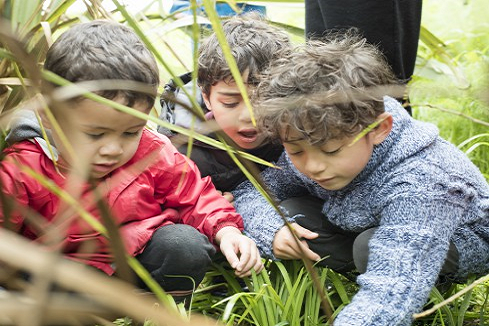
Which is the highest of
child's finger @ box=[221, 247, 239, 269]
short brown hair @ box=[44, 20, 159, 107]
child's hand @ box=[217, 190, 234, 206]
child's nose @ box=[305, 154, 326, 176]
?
short brown hair @ box=[44, 20, 159, 107]

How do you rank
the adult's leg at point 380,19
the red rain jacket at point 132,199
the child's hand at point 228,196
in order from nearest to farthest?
the red rain jacket at point 132,199
the child's hand at point 228,196
the adult's leg at point 380,19

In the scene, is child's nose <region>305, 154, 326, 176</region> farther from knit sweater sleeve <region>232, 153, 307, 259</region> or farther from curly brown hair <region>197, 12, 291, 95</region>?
curly brown hair <region>197, 12, 291, 95</region>

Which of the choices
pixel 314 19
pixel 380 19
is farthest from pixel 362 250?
pixel 314 19

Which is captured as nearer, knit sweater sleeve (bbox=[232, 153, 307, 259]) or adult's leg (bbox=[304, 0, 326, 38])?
knit sweater sleeve (bbox=[232, 153, 307, 259])

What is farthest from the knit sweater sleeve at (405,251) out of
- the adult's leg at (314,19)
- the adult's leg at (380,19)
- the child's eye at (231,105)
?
the adult's leg at (314,19)

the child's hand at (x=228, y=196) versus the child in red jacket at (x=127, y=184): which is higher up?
the child in red jacket at (x=127, y=184)

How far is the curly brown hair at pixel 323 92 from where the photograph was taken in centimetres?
166

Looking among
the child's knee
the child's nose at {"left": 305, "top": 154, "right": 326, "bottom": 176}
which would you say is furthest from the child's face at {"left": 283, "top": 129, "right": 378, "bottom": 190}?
the child's knee

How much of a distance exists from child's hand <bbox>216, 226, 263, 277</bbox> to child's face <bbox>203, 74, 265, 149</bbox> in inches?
9.3

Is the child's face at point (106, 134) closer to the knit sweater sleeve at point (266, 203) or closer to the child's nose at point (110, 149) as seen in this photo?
the child's nose at point (110, 149)

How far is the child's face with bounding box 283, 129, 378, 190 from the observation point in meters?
1.69

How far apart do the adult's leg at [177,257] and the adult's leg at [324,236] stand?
0.27 metres

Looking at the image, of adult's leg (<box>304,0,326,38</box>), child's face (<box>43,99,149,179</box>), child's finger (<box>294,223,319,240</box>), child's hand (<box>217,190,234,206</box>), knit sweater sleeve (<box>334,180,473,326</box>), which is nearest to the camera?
knit sweater sleeve (<box>334,180,473,326</box>)

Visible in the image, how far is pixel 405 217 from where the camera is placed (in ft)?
5.37
